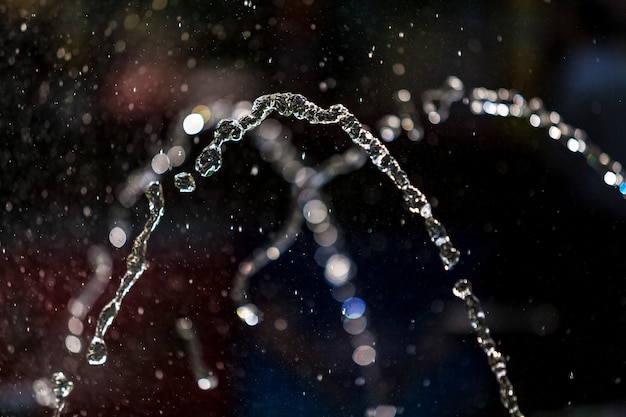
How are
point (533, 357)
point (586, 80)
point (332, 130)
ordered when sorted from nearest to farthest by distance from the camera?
point (533, 357) < point (332, 130) < point (586, 80)

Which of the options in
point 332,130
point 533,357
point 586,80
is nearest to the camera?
point 533,357

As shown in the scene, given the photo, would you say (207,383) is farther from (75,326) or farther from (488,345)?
(488,345)

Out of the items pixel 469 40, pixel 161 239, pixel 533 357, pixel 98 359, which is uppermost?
pixel 469 40

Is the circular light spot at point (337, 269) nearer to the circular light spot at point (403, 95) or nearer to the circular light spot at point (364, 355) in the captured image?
the circular light spot at point (364, 355)

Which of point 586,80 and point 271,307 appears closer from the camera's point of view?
point 271,307

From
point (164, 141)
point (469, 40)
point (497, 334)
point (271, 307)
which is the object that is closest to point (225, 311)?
point (271, 307)

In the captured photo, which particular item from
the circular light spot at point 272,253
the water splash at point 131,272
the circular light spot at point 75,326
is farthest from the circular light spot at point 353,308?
the circular light spot at point 75,326

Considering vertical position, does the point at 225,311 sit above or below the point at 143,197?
below

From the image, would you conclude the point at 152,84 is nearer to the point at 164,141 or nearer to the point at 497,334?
the point at 164,141

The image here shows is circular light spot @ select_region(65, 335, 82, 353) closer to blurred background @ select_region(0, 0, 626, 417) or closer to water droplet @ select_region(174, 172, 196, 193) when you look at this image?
blurred background @ select_region(0, 0, 626, 417)
